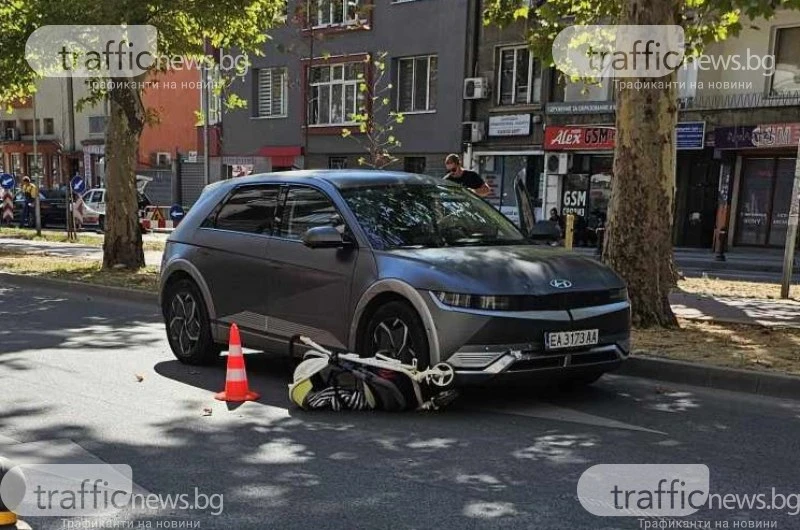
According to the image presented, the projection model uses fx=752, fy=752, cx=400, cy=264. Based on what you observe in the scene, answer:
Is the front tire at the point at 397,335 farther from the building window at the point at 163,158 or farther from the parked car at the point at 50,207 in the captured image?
the building window at the point at 163,158

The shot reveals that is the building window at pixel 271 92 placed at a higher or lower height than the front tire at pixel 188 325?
higher

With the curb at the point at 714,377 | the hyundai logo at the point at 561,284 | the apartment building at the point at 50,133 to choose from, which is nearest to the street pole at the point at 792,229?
the curb at the point at 714,377

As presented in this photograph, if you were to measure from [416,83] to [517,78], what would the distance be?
3.70 meters

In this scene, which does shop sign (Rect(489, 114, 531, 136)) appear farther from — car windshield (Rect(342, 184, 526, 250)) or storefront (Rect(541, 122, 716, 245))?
car windshield (Rect(342, 184, 526, 250))

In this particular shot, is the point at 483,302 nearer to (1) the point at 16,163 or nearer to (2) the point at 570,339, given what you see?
(2) the point at 570,339

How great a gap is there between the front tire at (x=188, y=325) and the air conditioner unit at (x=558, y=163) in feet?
59.1

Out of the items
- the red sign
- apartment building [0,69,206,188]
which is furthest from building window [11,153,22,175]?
the red sign

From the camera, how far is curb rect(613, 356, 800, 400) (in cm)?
602

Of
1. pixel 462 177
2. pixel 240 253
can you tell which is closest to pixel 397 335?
pixel 240 253

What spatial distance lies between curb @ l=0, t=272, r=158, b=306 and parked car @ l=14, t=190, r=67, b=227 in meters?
18.3

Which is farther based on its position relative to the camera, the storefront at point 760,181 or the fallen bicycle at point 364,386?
the storefront at point 760,181

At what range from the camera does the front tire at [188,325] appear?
23.3 ft

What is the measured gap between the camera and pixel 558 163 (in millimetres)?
23766

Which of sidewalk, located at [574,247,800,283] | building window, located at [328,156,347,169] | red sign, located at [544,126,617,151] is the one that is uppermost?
red sign, located at [544,126,617,151]
